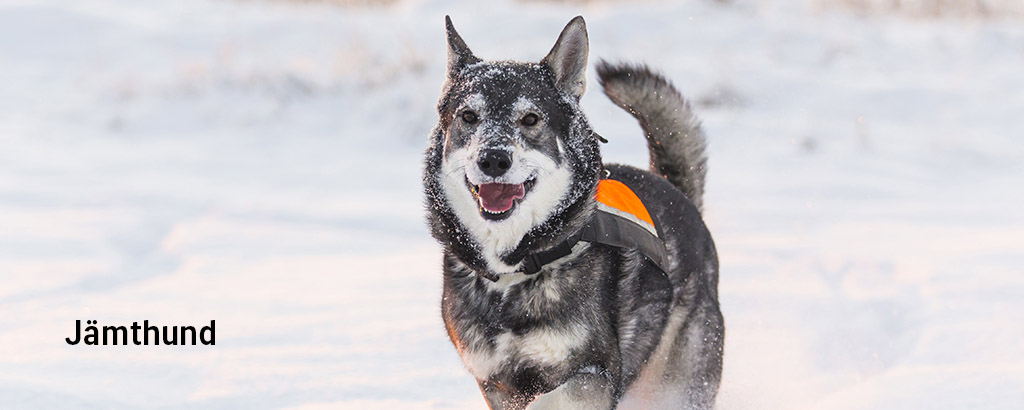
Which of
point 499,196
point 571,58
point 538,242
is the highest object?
point 571,58

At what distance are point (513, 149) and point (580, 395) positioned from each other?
27.2 inches

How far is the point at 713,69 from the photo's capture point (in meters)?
9.28

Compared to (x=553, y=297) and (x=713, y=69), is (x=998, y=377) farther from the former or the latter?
(x=713, y=69)

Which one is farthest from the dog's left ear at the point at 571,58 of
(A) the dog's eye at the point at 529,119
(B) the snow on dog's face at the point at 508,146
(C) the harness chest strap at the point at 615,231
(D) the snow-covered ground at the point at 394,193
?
(D) the snow-covered ground at the point at 394,193

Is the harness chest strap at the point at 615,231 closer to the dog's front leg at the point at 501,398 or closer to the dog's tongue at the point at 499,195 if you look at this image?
the dog's tongue at the point at 499,195

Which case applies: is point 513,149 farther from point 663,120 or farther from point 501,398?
point 663,120

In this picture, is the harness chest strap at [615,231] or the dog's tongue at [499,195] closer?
the dog's tongue at [499,195]

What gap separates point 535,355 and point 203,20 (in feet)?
33.5

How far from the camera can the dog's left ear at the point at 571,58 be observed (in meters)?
2.69

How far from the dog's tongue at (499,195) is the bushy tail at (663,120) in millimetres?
831

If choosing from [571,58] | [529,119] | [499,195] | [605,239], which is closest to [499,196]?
[499,195]

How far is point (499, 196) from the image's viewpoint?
2.47 meters

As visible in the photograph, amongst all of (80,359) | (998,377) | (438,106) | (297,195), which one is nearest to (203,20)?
(297,195)

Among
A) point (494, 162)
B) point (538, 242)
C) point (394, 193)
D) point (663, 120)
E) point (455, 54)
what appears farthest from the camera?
point (394, 193)
